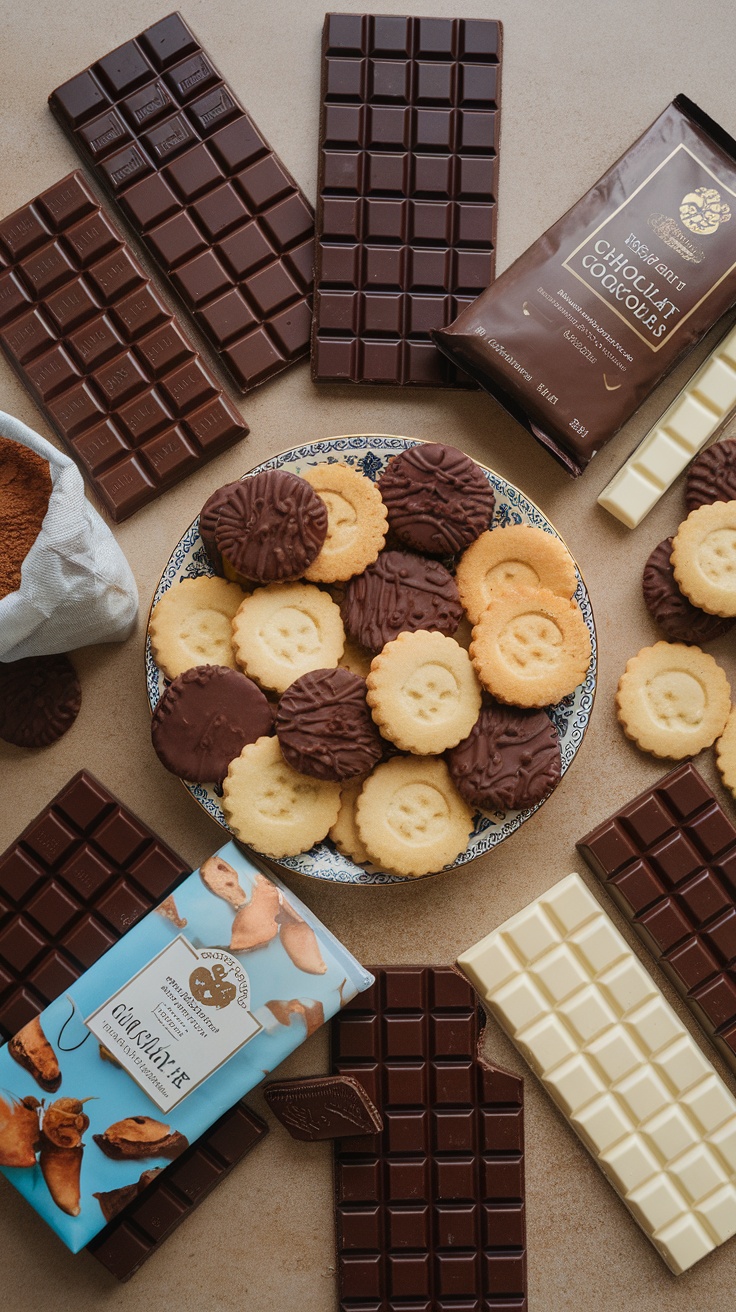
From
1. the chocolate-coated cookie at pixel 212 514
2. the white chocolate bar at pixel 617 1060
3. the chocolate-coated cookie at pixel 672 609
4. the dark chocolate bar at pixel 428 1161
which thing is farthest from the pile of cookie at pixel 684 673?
the chocolate-coated cookie at pixel 212 514

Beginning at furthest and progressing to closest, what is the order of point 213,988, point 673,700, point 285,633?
1. point 673,700
2. point 285,633
3. point 213,988

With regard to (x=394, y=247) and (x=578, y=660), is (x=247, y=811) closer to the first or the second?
(x=578, y=660)

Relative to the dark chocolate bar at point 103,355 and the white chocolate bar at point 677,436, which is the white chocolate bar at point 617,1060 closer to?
the white chocolate bar at point 677,436

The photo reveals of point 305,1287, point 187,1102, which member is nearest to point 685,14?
point 187,1102

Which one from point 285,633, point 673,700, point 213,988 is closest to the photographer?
point 213,988

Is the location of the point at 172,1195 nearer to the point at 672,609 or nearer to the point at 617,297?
the point at 672,609

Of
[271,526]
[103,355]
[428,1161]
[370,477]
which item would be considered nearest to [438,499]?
[370,477]

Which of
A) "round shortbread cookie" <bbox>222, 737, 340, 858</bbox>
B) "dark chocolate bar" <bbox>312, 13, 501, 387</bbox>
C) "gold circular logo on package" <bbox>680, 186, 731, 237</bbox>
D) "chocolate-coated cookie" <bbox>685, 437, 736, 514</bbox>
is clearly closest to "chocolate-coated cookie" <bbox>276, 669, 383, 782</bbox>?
"round shortbread cookie" <bbox>222, 737, 340, 858</bbox>
